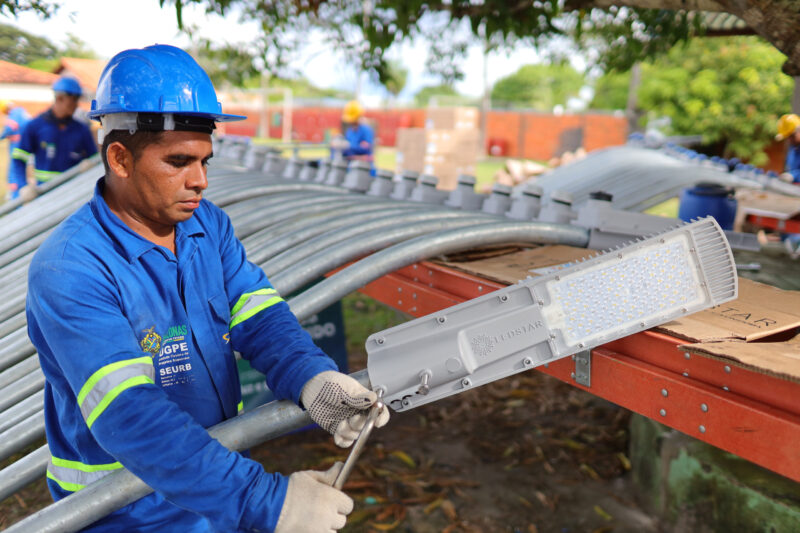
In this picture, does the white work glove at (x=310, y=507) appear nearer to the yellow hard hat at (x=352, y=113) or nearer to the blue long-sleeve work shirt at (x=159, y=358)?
the blue long-sleeve work shirt at (x=159, y=358)

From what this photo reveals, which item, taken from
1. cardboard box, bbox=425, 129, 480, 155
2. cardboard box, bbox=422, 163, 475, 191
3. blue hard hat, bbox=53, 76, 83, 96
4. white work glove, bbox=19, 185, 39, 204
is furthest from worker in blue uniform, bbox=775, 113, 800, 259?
cardboard box, bbox=425, 129, 480, 155

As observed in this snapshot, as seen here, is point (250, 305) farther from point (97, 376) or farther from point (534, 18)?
point (534, 18)

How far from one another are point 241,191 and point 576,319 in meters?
2.45

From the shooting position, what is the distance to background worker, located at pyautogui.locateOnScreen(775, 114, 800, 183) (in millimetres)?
7145

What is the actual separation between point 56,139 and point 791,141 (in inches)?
334

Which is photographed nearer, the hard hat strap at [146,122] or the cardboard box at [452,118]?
the hard hat strap at [146,122]

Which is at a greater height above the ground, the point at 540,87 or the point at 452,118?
the point at 540,87

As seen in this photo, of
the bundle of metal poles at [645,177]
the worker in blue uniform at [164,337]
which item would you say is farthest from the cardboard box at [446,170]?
the worker in blue uniform at [164,337]

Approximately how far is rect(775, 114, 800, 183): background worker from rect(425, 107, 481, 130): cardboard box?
32.7ft

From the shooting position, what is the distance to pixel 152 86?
5.26 ft

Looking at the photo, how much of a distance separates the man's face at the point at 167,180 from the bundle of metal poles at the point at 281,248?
59 cm

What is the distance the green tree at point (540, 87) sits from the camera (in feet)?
205

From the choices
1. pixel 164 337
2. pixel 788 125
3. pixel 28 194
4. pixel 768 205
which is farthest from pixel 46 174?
pixel 788 125

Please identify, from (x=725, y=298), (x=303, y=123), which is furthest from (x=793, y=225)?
(x=303, y=123)
